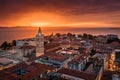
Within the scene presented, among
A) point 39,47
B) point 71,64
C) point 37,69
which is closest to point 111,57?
point 71,64

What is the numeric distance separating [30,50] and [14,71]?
1554 centimetres

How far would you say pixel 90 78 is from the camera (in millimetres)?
15094

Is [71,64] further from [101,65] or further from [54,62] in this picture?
[101,65]

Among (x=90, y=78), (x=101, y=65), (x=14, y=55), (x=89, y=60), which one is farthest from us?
(x=14, y=55)

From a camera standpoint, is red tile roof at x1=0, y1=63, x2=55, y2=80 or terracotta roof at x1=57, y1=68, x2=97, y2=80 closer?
red tile roof at x1=0, y1=63, x2=55, y2=80

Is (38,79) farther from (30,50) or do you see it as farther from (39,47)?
(30,50)

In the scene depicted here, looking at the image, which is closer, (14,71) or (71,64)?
(14,71)

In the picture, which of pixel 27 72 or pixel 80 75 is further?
pixel 27 72

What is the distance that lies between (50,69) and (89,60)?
10.1m

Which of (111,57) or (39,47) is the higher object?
(39,47)

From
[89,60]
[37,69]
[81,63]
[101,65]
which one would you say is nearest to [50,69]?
[37,69]

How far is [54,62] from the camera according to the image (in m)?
21.4

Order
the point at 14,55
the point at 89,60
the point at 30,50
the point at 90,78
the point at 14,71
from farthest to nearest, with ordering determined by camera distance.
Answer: the point at 30,50 → the point at 14,55 → the point at 89,60 → the point at 14,71 → the point at 90,78

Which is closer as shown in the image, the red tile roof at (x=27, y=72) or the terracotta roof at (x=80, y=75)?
the red tile roof at (x=27, y=72)
